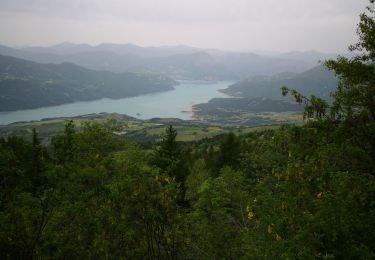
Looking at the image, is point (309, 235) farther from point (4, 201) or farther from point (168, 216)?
point (4, 201)

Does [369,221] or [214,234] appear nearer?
[369,221]

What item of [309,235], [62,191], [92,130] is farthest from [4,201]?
[309,235]

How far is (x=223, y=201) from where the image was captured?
14617mm

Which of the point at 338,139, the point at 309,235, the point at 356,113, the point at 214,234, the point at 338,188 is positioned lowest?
the point at 214,234

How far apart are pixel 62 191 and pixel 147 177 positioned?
Result: 132 inches

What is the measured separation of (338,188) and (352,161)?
2012 millimetres

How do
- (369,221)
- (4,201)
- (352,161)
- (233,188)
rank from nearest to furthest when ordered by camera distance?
(369,221)
(352,161)
(4,201)
(233,188)

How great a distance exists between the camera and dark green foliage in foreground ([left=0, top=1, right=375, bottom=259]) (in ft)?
30.4

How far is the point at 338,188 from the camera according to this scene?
381 inches

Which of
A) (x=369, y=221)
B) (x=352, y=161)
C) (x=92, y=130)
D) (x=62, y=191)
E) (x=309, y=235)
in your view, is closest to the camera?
(x=309, y=235)

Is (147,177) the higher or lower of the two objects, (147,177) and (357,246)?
the higher

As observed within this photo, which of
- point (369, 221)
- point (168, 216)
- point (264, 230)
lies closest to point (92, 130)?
point (168, 216)

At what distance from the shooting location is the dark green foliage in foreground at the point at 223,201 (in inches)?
364

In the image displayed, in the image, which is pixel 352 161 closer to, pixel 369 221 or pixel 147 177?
pixel 369 221
